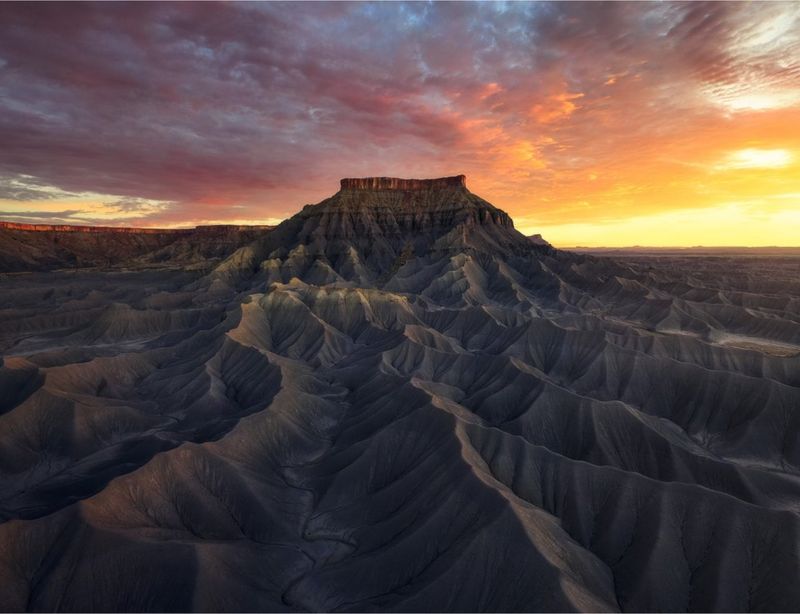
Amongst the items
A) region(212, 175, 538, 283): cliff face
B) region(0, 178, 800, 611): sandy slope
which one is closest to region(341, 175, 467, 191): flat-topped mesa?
region(212, 175, 538, 283): cliff face

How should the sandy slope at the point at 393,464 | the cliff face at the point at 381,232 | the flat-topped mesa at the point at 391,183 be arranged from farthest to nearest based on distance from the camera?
the flat-topped mesa at the point at 391,183, the cliff face at the point at 381,232, the sandy slope at the point at 393,464

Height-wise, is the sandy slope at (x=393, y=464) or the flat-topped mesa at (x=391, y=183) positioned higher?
the flat-topped mesa at (x=391, y=183)

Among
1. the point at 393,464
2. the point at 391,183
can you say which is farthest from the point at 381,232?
the point at 393,464

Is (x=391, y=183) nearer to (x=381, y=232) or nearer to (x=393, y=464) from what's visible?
(x=381, y=232)

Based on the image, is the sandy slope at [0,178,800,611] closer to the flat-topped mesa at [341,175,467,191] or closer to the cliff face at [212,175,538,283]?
the cliff face at [212,175,538,283]

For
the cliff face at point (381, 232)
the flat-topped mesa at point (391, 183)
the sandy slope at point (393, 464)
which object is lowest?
the sandy slope at point (393, 464)

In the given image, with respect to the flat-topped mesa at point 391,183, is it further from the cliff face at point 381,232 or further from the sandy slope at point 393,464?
the sandy slope at point 393,464

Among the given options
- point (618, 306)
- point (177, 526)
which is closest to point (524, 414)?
point (177, 526)

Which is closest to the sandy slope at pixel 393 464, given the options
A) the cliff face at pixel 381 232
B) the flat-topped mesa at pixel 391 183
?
the cliff face at pixel 381 232
